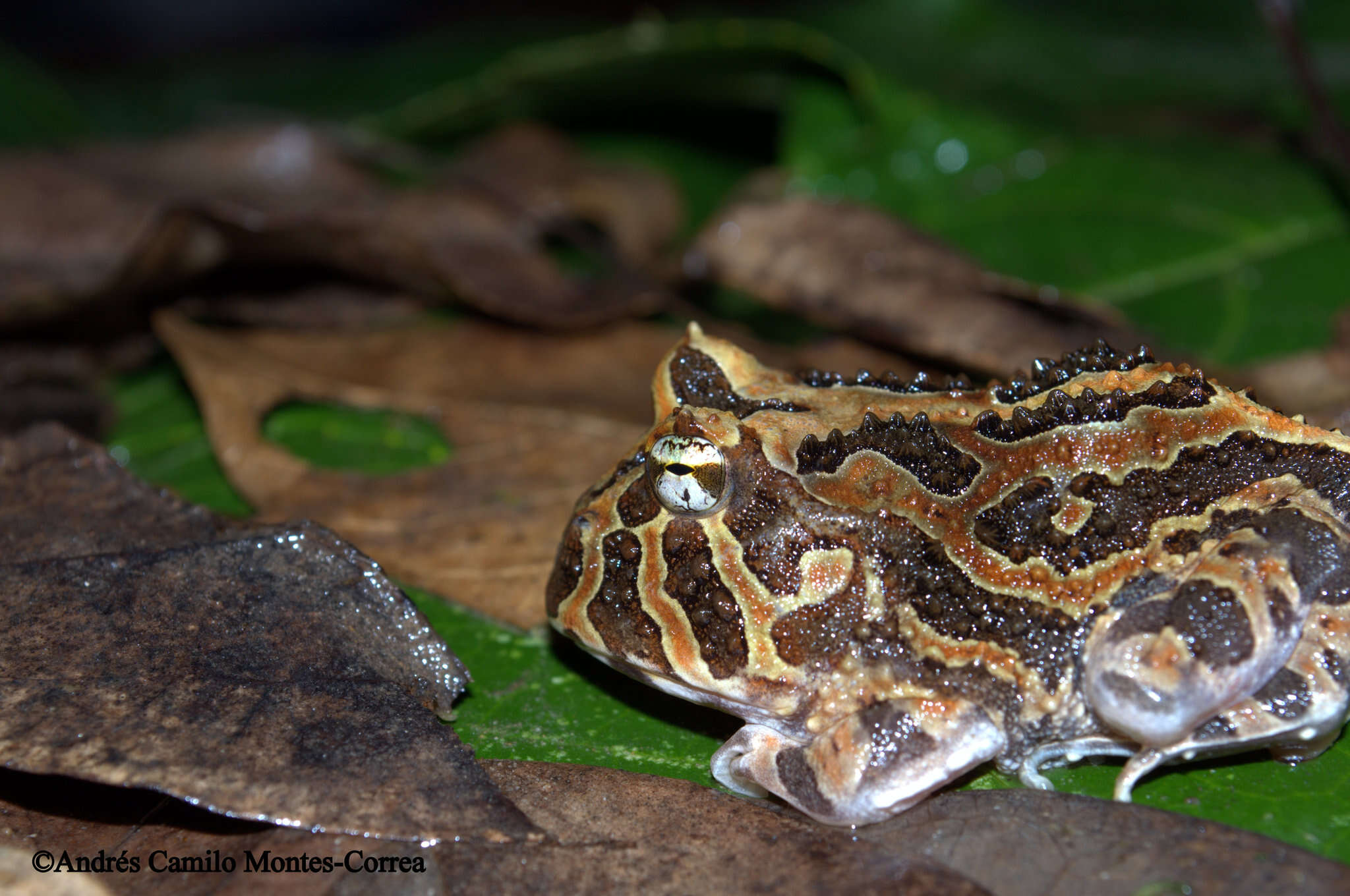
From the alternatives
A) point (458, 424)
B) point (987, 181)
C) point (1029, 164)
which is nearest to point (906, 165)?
point (987, 181)

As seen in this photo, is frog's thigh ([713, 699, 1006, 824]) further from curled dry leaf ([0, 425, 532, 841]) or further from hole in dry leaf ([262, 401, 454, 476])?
hole in dry leaf ([262, 401, 454, 476])

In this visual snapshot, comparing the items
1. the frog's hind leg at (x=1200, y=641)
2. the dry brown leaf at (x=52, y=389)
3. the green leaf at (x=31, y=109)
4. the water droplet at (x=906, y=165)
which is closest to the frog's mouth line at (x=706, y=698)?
the frog's hind leg at (x=1200, y=641)

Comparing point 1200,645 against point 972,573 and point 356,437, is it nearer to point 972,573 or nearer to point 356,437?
point 972,573

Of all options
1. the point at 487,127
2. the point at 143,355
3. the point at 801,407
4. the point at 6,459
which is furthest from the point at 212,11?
the point at 801,407

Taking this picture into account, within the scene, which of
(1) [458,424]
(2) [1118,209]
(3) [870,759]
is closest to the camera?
(3) [870,759]

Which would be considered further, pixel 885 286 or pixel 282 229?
pixel 282 229

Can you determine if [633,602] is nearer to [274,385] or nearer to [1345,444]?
[1345,444]

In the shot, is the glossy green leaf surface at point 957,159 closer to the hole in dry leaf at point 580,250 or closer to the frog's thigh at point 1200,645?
the frog's thigh at point 1200,645
